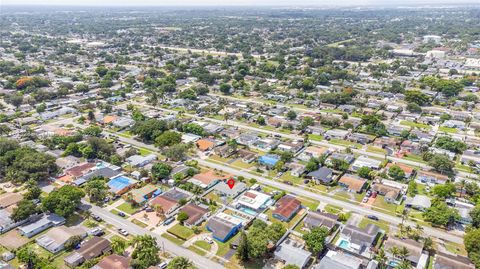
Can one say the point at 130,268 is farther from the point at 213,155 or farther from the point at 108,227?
the point at 213,155

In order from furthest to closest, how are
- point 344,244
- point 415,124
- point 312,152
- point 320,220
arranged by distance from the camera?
point 415,124 < point 312,152 < point 320,220 < point 344,244

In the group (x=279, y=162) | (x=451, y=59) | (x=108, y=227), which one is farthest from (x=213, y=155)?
(x=451, y=59)

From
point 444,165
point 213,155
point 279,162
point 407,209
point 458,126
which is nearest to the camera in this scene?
point 407,209

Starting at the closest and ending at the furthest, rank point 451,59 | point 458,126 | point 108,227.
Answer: point 108,227, point 458,126, point 451,59

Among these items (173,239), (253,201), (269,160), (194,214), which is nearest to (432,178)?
(269,160)

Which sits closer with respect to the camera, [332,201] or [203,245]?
[203,245]

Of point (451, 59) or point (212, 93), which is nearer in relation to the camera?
point (212, 93)

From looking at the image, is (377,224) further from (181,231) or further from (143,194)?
(143,194)

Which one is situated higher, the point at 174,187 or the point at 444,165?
the point at 444,165
